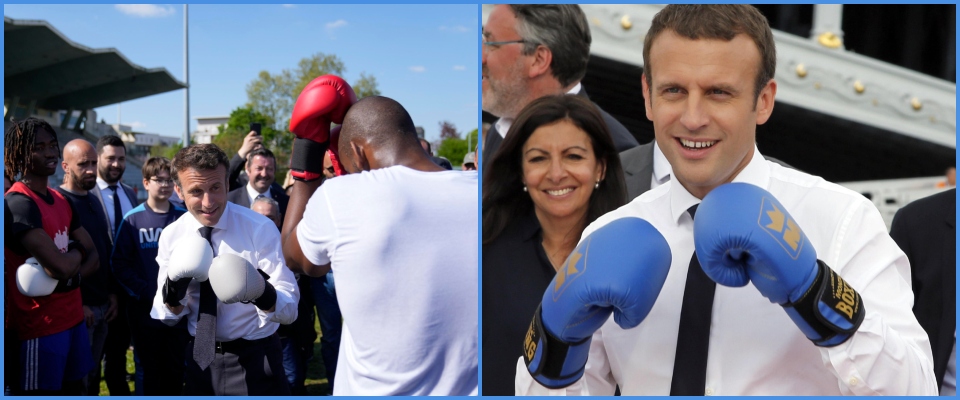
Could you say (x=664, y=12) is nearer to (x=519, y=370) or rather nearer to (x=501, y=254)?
(x=501, y=254)

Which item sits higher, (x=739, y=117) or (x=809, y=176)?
(x=739, y=117)

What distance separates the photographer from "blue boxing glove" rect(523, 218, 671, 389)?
1726 mm

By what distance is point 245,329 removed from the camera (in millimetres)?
3217

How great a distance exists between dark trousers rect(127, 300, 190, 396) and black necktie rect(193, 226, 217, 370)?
78 centimetres

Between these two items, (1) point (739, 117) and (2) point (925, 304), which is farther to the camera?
(2) point (925, 304)

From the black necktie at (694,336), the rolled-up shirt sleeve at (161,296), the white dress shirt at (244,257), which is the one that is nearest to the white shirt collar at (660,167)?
the black necktie at (694,336)

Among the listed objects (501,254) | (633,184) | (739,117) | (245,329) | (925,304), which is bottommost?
(245,329)

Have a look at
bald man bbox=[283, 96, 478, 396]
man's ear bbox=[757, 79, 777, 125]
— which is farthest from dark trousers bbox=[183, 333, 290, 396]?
man's ear bbox=[757, 79, 777, 125]

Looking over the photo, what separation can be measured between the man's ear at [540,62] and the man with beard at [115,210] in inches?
120

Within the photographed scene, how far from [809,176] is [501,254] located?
962mm

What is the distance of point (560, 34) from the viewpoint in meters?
2.48

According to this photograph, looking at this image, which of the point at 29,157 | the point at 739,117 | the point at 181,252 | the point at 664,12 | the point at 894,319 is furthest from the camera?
the point at 29,157

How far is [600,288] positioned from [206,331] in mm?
2010

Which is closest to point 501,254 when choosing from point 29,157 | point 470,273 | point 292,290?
point 470,273
